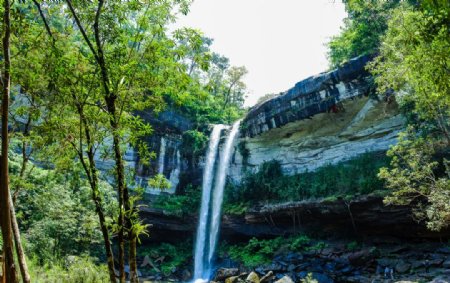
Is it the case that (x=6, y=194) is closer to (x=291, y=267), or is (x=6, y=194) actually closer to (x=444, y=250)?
(x=291, y=267)

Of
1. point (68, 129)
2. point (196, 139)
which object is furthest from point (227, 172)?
point (68, 129)

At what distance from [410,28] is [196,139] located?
53.4 feet

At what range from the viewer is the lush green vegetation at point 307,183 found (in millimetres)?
14477

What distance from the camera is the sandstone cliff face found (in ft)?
48.8

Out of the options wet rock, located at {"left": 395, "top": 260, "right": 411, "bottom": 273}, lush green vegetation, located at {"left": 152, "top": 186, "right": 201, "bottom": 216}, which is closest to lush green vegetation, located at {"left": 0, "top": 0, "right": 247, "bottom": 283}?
wet rock, located at {"left": 395, "top": 260, "right": 411, "bottom": 273}

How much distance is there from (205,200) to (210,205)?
0.51 metres

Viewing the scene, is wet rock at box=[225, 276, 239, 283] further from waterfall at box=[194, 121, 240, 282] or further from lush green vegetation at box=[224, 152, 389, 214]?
lush green vegetation at box=[224, 152, 389, 214]

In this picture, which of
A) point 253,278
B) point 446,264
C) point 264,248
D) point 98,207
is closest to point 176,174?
point 264,248

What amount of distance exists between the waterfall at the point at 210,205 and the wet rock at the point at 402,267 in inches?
353

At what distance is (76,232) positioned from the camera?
12.1 m

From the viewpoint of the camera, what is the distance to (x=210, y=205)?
1972 centimetres

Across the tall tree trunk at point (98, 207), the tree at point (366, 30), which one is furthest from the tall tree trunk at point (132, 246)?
the tree at point (366, 30)

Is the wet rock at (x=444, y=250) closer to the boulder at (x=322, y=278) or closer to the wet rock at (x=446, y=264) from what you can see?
the wet rock at (x=446, y=264)

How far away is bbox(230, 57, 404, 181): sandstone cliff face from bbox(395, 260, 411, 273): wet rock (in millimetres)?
5050
